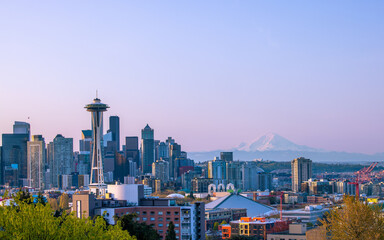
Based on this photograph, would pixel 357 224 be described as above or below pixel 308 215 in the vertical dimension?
above

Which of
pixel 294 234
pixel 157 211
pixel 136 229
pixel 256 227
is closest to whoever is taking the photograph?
pixel 136 229

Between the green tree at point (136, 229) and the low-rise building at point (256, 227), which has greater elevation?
the green tree at point (136, 229)

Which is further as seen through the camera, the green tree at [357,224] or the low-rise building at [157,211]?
the low-rise building at [157,211]

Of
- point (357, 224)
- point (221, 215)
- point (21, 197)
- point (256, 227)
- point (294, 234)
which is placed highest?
point (21, 197)

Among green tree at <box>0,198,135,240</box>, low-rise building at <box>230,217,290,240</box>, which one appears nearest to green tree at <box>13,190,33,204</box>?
green tree at <box>0,198,135,240</box>

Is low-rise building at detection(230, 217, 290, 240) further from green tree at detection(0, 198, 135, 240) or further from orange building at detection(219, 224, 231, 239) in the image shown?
green tree at detection(0, 198, 135, 240)

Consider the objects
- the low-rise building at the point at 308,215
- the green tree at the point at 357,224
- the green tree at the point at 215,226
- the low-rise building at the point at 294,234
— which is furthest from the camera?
the low-rise building at the point at 308,215

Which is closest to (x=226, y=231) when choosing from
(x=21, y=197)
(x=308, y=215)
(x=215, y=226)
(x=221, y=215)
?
(x=215, y=226)

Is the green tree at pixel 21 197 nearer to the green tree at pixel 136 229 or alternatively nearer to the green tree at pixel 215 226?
the green tree at pixel 136 229

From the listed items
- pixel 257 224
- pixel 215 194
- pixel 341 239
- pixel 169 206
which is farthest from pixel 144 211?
pixel 215 194

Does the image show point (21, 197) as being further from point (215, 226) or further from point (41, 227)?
point (215, 226)

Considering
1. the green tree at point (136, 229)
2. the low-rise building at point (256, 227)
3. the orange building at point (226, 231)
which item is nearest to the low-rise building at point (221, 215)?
the orange building at point (226, 231)

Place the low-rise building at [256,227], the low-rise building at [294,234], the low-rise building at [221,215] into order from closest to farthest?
the low-rise building at [294,234]
the low-rise building at [256,227]
the low-rise building at [221,215]

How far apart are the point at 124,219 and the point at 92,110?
252 feet
